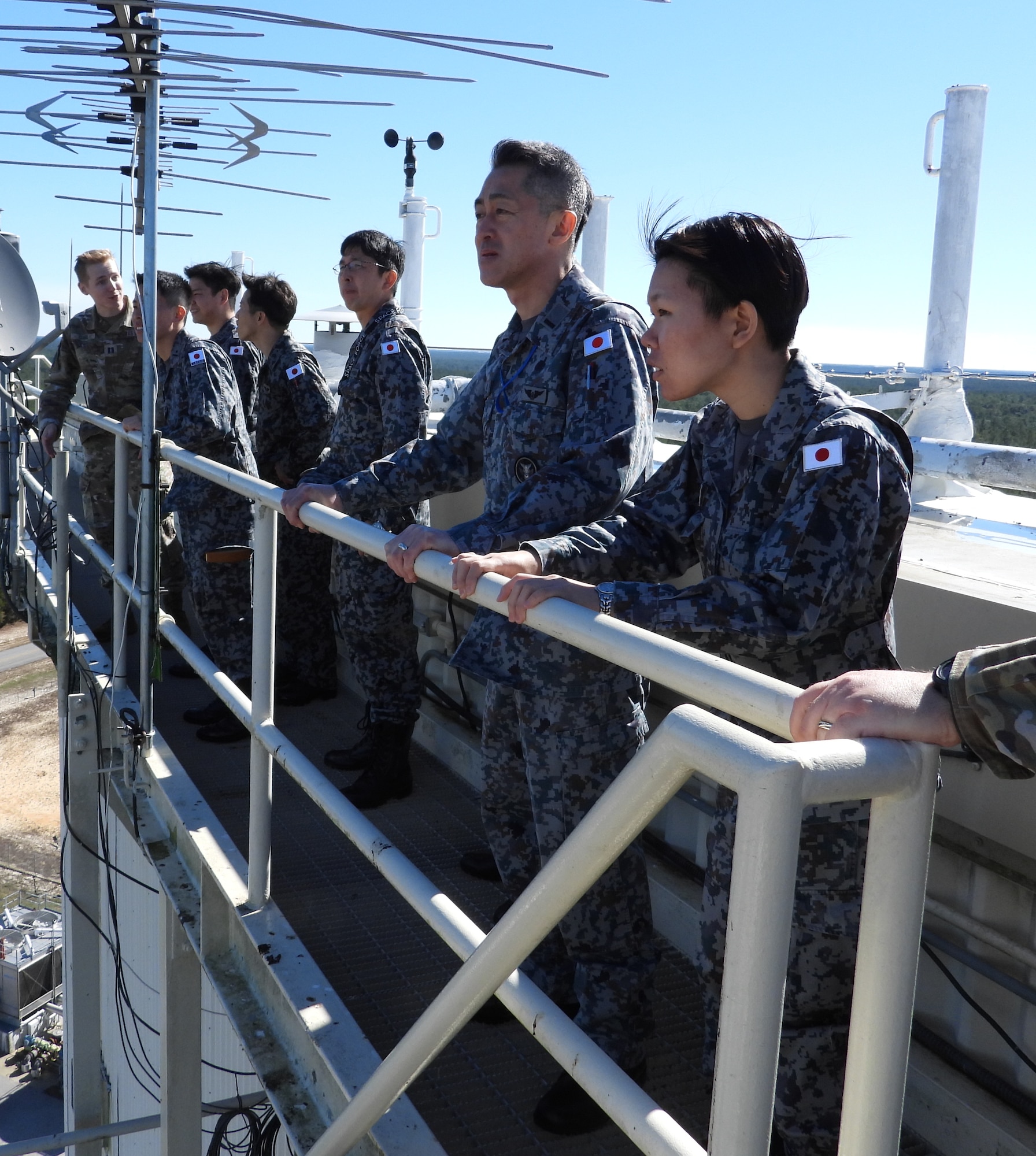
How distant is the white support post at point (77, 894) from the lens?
16.9ft

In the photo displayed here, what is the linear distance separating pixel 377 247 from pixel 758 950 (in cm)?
334

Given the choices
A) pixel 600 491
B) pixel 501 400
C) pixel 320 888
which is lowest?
pixel 320 888

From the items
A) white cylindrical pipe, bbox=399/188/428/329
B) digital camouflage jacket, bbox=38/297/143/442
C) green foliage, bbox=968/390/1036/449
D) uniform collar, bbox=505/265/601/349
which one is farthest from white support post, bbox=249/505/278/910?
green foliage, bbox=968/390/1036/449

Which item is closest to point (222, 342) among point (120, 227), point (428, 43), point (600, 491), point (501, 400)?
point (120, 227)

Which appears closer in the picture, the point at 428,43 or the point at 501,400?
the point at 501,400

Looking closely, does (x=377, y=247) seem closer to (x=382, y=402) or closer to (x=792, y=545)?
(x=382, y=402)

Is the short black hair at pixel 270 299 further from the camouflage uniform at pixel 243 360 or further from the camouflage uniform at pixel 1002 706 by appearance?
the camouflage uniform at pixel 1002 706

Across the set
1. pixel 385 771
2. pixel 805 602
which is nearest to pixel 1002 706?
pixel 805 602

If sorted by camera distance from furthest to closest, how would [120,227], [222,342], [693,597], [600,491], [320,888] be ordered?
[222,342] < [120,227] < [320,888] < [600,491] < [693,597]

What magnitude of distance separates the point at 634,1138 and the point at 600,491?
4.21 feet

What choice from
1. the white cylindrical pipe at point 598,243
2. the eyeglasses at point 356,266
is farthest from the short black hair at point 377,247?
the white cylindrical pipe at point 598,243

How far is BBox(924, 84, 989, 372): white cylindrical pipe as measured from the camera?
5523mm

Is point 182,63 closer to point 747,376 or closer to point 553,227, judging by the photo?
point 553,227

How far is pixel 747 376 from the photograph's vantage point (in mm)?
1735
